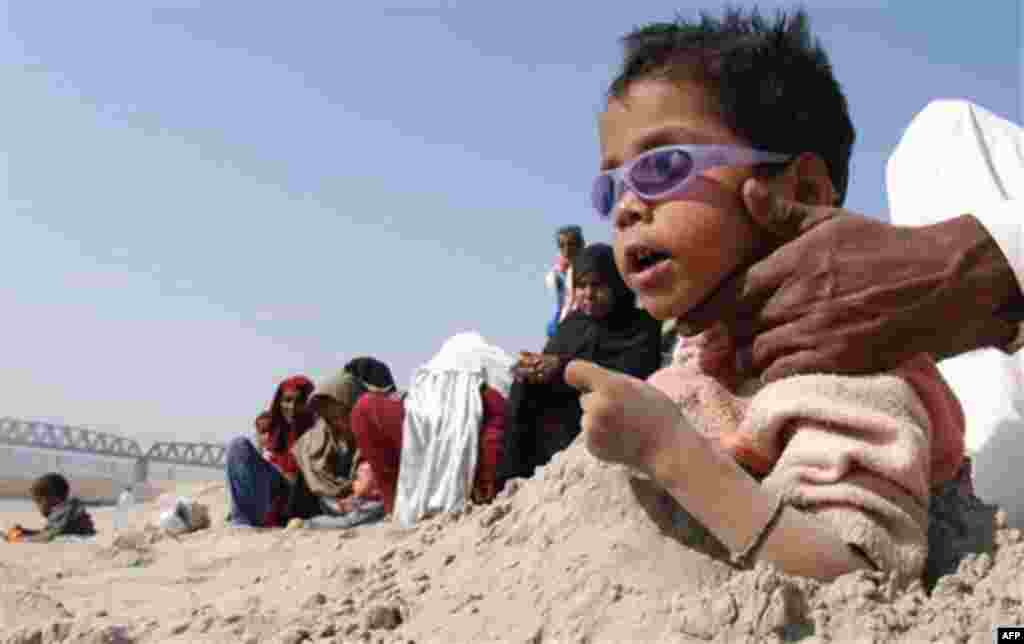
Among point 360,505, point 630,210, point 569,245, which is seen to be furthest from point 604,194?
point 569,245

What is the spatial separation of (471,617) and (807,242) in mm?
968

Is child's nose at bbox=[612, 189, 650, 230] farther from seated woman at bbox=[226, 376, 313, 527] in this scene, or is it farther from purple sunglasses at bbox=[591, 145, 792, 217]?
seated woman at bbox=[226, 376, 313, 527]

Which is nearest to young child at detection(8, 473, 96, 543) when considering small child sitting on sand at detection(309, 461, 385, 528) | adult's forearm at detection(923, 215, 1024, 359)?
small child sitting on sand at detection(309, 461, 385, 528)

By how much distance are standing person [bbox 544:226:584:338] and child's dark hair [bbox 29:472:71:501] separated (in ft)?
16.5

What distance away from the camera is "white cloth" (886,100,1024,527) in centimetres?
262

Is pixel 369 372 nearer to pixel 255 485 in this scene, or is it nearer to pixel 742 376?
pixel 255 485

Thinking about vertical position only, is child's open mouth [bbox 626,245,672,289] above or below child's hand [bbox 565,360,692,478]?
above

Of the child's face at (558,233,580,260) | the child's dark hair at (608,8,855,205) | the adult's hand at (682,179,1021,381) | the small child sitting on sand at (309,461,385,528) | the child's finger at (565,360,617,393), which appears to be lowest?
the small child sitting on sand at (309,461,385,528)

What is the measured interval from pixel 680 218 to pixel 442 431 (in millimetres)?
5262

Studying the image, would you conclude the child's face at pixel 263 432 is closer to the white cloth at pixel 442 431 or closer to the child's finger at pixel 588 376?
the white cloth at pixel 442 431

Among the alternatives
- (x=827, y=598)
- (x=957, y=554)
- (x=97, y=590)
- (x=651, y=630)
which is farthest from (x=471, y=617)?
(x=97, y=590)

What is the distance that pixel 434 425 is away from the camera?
23.0ft

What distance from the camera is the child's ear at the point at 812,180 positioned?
6.62 ft

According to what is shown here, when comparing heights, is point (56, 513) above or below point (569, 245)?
below
